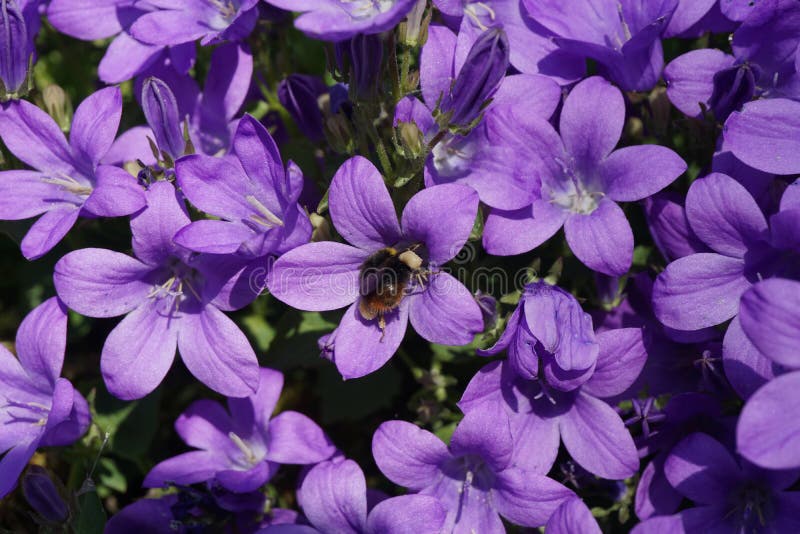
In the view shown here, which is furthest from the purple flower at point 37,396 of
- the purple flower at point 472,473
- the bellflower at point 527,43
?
the bellflower at point 527,43

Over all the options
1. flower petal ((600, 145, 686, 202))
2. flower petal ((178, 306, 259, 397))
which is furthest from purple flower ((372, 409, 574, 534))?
flower petal ((600, 145, 686, 202))

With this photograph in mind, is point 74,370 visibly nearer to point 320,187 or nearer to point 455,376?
point 320,187

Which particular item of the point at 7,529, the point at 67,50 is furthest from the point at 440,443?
the point at 67,50

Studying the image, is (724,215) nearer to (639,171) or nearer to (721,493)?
(639,171)

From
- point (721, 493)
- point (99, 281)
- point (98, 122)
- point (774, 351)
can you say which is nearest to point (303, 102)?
point (98, 122)

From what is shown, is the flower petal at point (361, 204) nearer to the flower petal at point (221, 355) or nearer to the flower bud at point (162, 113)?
the flower petal at point (221, 355)

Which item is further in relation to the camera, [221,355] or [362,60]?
[221,355]
